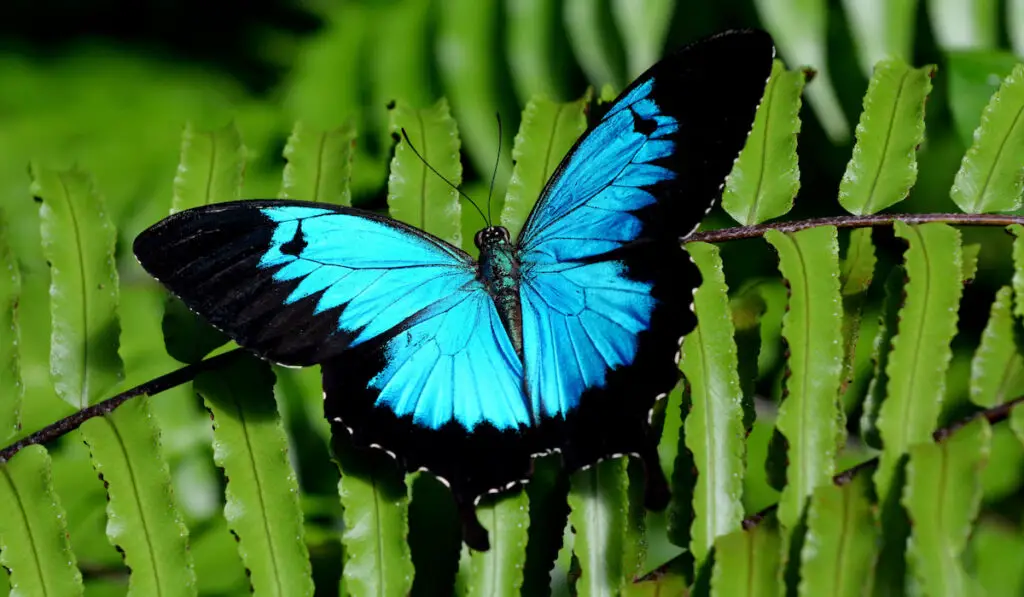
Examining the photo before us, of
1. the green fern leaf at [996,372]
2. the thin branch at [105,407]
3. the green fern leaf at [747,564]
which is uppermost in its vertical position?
the thin branch at [105,407]

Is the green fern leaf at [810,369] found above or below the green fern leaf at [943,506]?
above

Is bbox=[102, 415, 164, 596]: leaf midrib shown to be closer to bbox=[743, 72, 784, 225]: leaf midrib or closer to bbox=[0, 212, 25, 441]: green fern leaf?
bbox=[0, 212, 25, 441]: green fern leaf

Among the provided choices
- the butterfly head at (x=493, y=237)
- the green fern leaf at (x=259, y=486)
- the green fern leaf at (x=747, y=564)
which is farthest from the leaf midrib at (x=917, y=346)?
the green fern leaf at (x=259, y=486)

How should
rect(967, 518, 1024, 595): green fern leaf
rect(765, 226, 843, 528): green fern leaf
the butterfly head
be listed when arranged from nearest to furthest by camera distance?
rect(765, 226, 843, 528): green fern leaf < the butterfly head < rect(967, 518, 1024, 595): green fern leaf

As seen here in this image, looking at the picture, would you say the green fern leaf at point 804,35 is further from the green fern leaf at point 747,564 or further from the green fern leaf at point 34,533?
the green fern leaf at point 34,533

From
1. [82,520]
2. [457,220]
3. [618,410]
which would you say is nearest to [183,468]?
[82,520]

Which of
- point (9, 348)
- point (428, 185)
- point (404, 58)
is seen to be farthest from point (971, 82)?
point (9, 348)

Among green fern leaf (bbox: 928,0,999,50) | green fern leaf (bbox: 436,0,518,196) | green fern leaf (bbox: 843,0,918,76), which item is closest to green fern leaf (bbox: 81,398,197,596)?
green fern leaf (bbox: 436,0,518,196)
